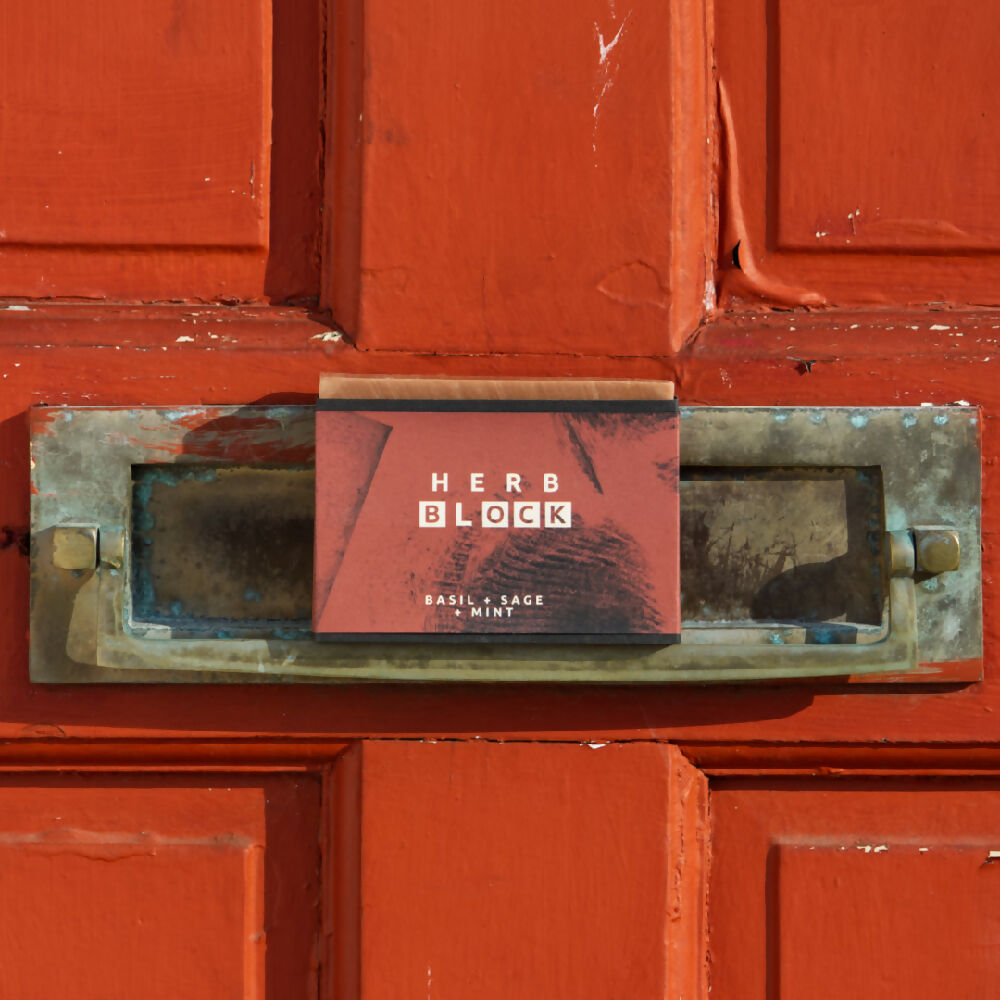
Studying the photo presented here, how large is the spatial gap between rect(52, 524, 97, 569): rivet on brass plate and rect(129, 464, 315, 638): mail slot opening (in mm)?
47

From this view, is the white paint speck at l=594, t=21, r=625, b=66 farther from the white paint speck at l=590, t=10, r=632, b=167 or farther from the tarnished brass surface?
the tarnished brass surface

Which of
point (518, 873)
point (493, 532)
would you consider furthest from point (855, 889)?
point (493, 532)

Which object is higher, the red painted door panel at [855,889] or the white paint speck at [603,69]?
the white paint speck at [603,69]

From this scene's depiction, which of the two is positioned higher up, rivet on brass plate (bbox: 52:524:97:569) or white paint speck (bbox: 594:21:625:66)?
white paint speck (bbox: 594:21:625:66)

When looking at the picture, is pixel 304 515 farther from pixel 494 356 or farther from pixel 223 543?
pixel 494 356

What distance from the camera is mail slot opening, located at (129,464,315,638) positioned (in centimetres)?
72

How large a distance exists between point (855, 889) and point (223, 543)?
0.57 metres

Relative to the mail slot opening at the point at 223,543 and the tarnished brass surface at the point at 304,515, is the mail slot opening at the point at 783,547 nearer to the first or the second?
the tarnished brass surface at the point at 304,515

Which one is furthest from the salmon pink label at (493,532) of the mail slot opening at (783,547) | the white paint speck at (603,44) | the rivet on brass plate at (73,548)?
the white paint speck at (603,44)

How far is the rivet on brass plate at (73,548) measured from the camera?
0.67 metres

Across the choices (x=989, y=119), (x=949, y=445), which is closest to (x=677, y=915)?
(x=949, y=445)

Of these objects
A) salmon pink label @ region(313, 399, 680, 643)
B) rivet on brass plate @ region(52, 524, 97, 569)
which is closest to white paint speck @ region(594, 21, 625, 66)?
salmon pink label @ region(313, 399, 680, 643)

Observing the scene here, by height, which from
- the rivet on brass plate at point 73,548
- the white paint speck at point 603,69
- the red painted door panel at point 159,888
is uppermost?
the white paint speck at point 603,69

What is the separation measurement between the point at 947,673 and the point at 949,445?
178mm
